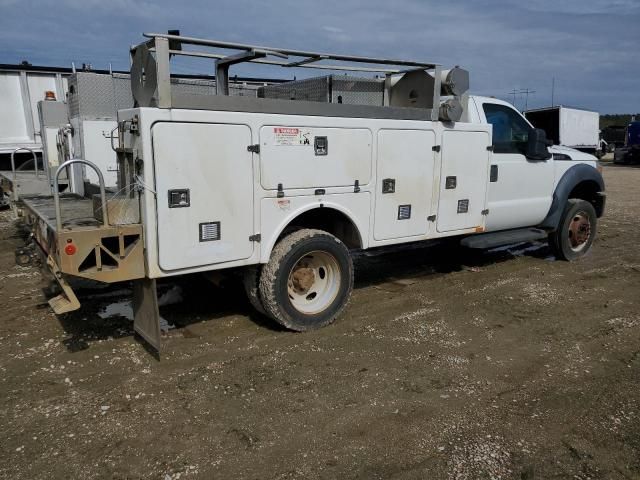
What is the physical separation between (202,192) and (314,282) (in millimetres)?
1471

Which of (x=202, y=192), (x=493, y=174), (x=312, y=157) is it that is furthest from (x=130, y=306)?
(x=493, y=174)

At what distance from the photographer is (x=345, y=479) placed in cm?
293

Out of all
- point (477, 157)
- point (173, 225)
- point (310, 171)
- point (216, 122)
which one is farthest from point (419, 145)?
point (173, 225)

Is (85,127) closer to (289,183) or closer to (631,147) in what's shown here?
(289,183)

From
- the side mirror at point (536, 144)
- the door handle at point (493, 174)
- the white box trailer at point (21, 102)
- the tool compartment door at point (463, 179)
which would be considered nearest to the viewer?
the tool compartment door at point (463, 179)

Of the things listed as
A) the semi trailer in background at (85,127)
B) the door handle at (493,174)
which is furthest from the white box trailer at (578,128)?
the semi trailer in background at (85,127)

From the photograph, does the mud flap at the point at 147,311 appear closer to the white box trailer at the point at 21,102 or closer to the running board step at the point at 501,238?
the running board step at the point at 501,238

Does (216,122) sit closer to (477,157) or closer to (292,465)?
(292,465)

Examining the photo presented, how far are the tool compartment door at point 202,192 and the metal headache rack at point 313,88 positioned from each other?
0.24 metres

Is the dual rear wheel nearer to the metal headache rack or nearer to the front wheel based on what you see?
the metal headache rack

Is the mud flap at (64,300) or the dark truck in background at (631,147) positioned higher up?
the dark truck in background at (631,147)

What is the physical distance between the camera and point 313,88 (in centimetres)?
589

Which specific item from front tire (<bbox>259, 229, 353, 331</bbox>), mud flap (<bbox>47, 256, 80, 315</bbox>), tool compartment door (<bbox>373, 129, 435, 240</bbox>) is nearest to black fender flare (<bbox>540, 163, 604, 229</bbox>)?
tool compartment door (<bbox>373, 129, 435, 240</bbox>)

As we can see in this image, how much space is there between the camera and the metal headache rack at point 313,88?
411 centimetres
